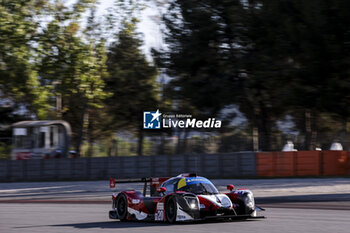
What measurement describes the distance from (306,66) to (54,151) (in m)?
16.8

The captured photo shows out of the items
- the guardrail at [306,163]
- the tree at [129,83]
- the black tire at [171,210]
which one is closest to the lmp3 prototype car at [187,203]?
the black tire at [171,210]

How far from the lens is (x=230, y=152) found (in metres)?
31.2

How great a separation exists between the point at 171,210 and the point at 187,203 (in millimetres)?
641

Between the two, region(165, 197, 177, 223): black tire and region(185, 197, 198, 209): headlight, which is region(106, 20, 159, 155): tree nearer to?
region(165, 197, 177, 223): black tire

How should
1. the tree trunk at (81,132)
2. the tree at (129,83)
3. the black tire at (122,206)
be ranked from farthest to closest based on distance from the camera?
1. the tree at (129,83)
2. the tree trunk at (81,132)
3. the black tire at (122,206)

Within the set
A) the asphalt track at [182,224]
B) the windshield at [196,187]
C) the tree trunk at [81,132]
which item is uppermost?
the tree trunk at [81,132]

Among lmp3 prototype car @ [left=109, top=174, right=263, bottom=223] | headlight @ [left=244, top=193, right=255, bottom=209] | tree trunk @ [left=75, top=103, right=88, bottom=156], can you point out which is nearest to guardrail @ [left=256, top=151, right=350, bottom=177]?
lmp3 prototype car @ [left=109, top=174, right=263, bottom=223]

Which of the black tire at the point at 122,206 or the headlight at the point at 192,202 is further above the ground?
the headlight at the point at 192,202

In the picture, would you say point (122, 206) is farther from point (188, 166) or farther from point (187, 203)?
point (188, 166)

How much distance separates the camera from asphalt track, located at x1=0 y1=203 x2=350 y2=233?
1125 cm

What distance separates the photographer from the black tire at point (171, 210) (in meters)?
12.5

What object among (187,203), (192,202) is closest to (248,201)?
(192,202)

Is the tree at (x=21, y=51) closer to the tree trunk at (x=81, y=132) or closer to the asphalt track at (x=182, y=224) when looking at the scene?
the tree trunk at (x=81, y=132)

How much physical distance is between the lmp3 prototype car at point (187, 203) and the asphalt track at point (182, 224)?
0.65 ft
